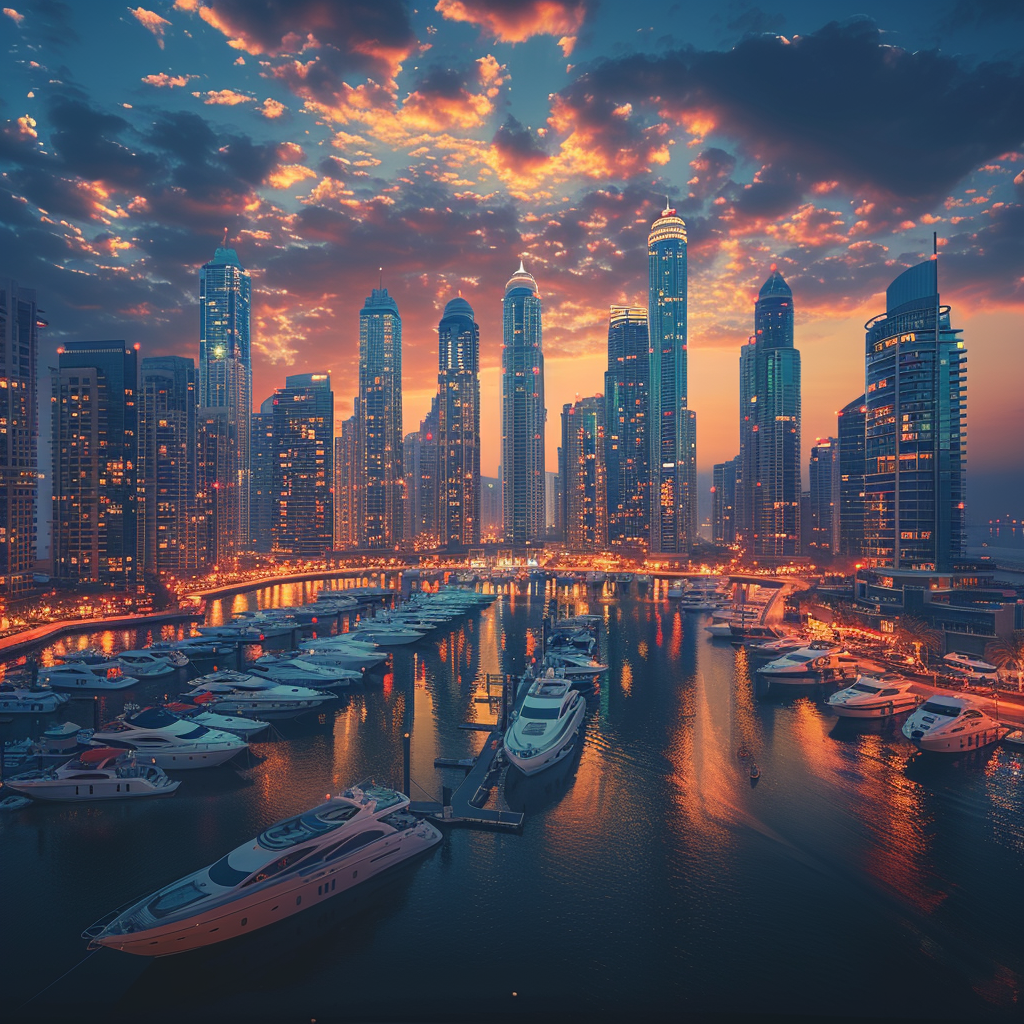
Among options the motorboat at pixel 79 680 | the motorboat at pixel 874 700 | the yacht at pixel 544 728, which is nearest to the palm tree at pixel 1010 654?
the motorboat at pixel 874 700

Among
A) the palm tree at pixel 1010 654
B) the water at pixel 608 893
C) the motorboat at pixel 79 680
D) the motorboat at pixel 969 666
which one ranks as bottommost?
the water at pixel 608 893

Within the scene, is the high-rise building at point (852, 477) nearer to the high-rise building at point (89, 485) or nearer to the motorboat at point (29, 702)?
the motorboat at point (29, 702)

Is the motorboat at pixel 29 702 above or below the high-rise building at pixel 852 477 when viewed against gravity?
below

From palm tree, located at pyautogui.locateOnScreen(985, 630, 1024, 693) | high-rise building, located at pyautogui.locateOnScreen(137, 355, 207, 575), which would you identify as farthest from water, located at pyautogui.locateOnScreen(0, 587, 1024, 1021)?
high-rise building, located at pyautogui.locateOnScreen(137, 355, 207, 575)

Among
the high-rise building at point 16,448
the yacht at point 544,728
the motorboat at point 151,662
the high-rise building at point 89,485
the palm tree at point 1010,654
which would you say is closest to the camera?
the yacht at point 544,728

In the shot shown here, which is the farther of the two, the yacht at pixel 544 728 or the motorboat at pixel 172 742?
the motorboat at pixel 172 742

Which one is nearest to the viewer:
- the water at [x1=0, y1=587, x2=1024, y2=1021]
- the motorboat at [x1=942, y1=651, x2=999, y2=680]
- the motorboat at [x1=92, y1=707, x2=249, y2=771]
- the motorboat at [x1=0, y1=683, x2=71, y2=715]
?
the water at [x1=0, y1=587, x2=1024, y2=1021]

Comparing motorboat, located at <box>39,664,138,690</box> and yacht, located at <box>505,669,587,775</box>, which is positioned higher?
yacht, located at <box>505,669,587,775</box>

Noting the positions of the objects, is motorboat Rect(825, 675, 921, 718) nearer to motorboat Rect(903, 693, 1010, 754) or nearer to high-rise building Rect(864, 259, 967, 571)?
motorboat Rect(903, 693, 1010, 754)
